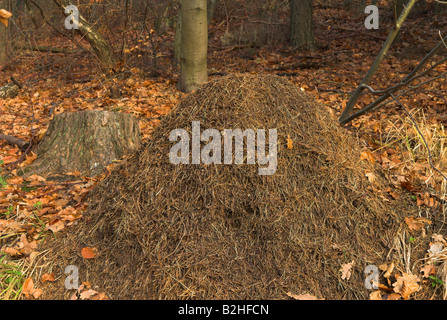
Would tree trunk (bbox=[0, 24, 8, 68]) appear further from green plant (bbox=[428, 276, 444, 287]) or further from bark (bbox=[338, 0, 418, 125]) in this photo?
green plant (bbox=[428, 276, 444, 287])

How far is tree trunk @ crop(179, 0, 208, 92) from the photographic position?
5.81 meters

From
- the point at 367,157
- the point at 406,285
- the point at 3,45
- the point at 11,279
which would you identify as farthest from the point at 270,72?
the point at 3,45

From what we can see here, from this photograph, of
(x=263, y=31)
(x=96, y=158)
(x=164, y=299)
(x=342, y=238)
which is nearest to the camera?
(x=164, y=299)

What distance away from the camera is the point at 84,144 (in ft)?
13.9

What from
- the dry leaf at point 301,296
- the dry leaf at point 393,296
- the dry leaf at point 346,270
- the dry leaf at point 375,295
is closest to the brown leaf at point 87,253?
the dry leaf at point 301,296

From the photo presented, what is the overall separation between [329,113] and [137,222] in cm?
203

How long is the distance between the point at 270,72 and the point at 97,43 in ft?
11.8

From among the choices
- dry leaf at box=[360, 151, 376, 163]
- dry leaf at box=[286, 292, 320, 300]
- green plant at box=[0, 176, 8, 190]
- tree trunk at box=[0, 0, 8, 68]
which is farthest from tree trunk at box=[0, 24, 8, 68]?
dry leaf at box=[286, 292, 320, 300]

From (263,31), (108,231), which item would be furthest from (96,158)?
Answer: (263,31)

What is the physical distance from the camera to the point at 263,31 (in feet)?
31.6

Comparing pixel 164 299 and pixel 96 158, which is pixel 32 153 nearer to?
pixel 96 158

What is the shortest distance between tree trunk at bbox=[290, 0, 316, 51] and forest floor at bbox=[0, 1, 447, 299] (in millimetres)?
310

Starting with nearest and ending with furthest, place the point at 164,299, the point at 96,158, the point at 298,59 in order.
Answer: the point at 164,299, the point at 96,158, the point at 298,59

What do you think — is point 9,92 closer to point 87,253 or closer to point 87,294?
point 87,253
